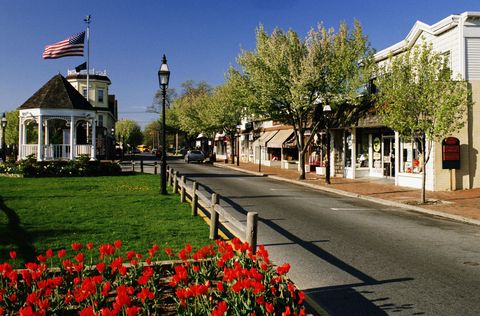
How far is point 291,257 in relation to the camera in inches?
309

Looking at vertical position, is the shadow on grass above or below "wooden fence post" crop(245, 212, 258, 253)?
below

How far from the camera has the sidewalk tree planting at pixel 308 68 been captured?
23.0m

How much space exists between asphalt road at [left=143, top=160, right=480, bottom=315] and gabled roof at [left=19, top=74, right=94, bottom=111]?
1888 cm

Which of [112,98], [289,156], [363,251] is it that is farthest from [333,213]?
[112,98]

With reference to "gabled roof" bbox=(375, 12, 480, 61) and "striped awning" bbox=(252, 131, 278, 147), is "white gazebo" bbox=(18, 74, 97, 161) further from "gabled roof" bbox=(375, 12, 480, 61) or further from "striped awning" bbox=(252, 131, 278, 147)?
"gabled roof" bbox=(375, 12, 480, 61)

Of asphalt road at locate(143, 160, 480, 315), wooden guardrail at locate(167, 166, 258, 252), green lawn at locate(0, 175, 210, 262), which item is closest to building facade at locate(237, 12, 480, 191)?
asphalt road at locate(143, 160, 480, 315)

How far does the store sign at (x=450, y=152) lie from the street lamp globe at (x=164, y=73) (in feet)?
39.8

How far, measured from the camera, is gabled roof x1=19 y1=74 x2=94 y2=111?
2797 centimetres

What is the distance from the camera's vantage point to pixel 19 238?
28.1 feet

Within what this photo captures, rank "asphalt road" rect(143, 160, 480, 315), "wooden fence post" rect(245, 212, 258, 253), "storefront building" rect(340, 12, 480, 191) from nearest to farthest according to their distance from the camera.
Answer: "asphalt road" rect(143, 160, 480, 315)
"wooden fence post" rect(245, 212, 258, 253)
"storefront building" rect(340, 12, 480, 191)

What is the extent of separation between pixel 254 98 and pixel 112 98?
188ft

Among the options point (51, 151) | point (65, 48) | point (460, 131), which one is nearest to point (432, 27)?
point (460, 131)

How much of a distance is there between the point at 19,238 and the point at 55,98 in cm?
2228

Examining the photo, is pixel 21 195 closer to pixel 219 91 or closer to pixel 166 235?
pixel 166 235
